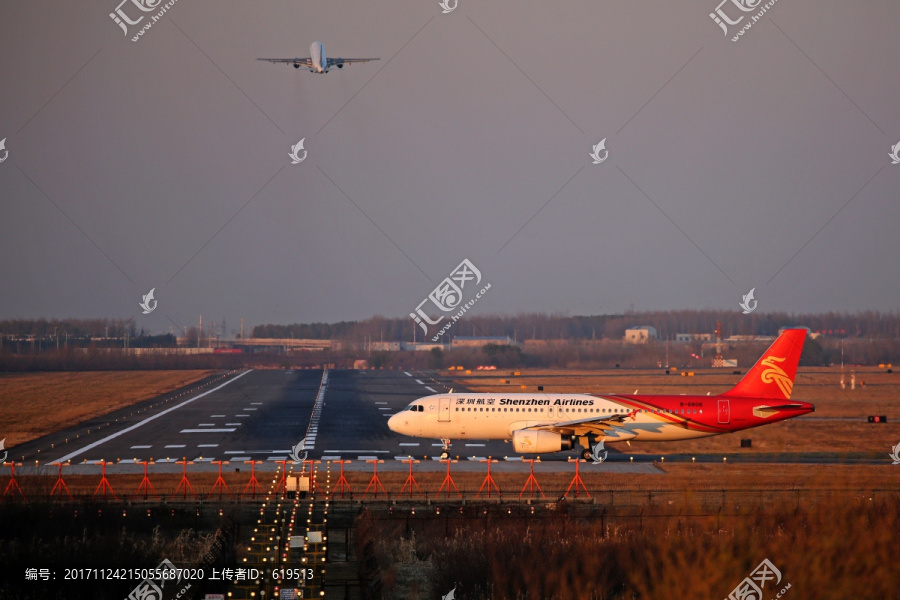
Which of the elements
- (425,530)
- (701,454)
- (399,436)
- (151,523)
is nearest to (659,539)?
(425,530)

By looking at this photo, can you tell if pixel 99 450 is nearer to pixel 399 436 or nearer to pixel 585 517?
pixel 399 436

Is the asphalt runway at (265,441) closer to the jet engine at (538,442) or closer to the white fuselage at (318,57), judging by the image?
the jet engine at (538,442)

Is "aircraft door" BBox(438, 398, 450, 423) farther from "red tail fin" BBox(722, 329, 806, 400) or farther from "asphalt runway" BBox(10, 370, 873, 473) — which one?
"red tail fin" BBox(722, 329, 806, 400)

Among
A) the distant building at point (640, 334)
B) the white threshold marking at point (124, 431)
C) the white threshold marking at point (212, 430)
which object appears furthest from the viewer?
the distant building at point (640, 334)

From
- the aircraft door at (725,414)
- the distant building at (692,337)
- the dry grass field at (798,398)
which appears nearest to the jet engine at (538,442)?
the dry grass field at (798,398)

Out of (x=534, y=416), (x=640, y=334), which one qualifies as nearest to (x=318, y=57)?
(x=534, y=416)

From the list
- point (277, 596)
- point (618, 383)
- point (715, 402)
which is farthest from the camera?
point (618, 383)

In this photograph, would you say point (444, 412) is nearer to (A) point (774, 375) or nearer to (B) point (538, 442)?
(B) point (538, 442)
